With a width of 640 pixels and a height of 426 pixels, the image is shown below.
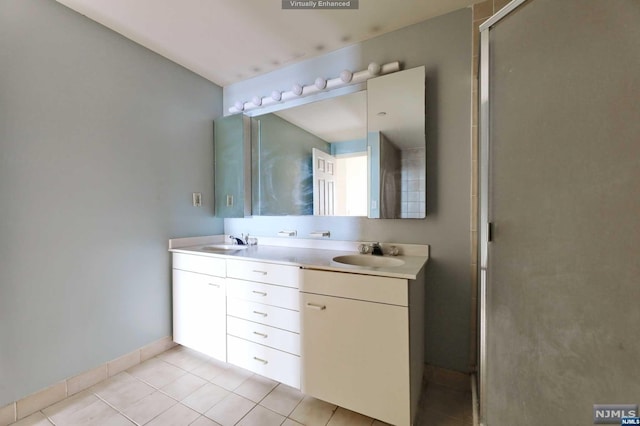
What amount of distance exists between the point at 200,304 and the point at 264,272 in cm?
70

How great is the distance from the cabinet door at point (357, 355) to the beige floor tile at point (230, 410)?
369 millimetres

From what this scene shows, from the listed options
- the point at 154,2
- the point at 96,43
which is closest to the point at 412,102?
the point at 154,2

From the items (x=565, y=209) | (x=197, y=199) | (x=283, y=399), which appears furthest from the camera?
(x=197, y=199)

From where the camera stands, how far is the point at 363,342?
1.21m

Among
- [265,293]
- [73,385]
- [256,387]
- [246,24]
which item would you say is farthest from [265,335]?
[246,24]

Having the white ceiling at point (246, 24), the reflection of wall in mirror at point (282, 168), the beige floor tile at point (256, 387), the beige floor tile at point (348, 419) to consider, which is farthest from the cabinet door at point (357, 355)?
the white ceiling at point (246, 24)

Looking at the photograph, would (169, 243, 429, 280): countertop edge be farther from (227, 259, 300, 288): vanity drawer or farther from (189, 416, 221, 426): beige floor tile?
(189, 416, 221, 426): beige floor tile

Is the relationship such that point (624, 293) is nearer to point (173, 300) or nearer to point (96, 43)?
point (173, 300)

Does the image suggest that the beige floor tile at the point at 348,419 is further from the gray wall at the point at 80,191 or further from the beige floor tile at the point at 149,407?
the gray wall at the point at 80,191

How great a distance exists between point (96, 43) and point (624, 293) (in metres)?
2.79

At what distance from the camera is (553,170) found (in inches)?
29.0

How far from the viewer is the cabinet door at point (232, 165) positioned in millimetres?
2244

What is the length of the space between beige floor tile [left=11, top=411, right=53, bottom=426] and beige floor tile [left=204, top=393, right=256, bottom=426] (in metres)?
0.83

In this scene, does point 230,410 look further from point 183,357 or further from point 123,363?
point 123,363
